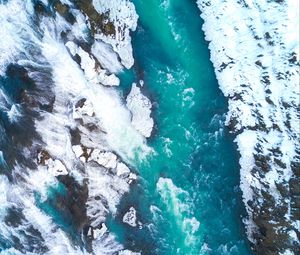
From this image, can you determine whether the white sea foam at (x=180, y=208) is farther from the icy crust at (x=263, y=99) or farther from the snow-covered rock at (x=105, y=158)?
the icy crust at (x=263, y=99)

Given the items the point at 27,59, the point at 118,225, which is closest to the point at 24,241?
the point at 118,225

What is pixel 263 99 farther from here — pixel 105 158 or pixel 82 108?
pixel 82 108

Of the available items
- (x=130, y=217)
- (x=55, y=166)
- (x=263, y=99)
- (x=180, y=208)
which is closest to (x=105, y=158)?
(x=55, y=166)

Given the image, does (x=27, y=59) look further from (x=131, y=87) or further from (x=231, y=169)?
(x=231, y=169)

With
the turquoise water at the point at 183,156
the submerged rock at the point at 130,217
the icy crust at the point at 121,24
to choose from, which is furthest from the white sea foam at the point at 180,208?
the icy crust at the point at 121,24

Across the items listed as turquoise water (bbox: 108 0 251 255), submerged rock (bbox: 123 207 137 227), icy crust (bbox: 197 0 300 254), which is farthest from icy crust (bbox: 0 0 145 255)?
icy crust (bbox: 197 0 300 254)

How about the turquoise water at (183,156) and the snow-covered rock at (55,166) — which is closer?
the snow-covered rock at (55,166)
